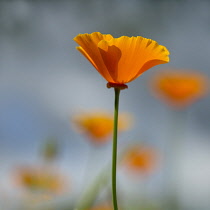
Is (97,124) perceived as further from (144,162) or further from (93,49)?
(93,49)

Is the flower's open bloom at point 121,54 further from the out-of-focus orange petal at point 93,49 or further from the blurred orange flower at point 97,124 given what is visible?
the blurred orange flower at point 97,124

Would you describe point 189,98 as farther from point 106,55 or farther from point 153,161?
point 106,55

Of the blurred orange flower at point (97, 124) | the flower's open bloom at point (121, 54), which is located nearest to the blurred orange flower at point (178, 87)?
the blurred orange flower at point (97, 124)

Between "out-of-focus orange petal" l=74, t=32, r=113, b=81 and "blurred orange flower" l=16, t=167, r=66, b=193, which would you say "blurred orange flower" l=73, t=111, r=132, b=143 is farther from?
"out-of-focus orange petal" l=74, t=32, r=113, b=81

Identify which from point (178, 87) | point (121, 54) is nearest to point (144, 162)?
point (178, 87)

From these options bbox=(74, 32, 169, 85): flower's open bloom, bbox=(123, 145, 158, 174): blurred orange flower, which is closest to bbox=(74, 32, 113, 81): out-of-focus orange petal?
bbox=(74, 32, 169, 85): flower's open bloom
